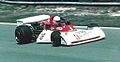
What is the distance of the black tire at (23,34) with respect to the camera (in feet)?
35.0

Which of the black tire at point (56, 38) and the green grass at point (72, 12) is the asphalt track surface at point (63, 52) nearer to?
the black tire at point (56, 38)

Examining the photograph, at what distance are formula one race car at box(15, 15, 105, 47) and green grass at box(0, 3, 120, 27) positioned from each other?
301 centimetres

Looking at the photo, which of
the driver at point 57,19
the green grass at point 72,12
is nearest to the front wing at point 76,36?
the driver at point 57,19

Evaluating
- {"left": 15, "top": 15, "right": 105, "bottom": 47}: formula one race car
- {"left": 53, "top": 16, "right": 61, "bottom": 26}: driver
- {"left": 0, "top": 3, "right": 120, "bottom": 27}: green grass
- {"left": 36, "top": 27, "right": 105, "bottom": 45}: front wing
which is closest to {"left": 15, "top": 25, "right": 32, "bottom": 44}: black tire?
{"left": 15, "top": 15, "right": 105, "bottom": 47}: formula one race car

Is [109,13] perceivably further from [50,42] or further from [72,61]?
[72,61]

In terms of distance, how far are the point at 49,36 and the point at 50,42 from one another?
0.16 metres

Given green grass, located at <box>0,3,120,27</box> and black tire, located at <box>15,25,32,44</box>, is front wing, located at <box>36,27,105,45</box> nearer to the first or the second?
black tire, located at <box>15,25,32,44</box>

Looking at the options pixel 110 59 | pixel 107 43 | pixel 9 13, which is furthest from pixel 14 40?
pixel 9 13

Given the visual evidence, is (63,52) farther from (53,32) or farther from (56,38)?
(53,32)

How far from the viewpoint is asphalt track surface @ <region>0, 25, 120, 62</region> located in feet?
28.8

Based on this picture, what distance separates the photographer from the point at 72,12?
17.1 m

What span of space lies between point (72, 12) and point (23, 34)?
21.7 feet

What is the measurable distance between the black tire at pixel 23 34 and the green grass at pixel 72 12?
3593mm

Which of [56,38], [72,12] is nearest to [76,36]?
[56,38]
